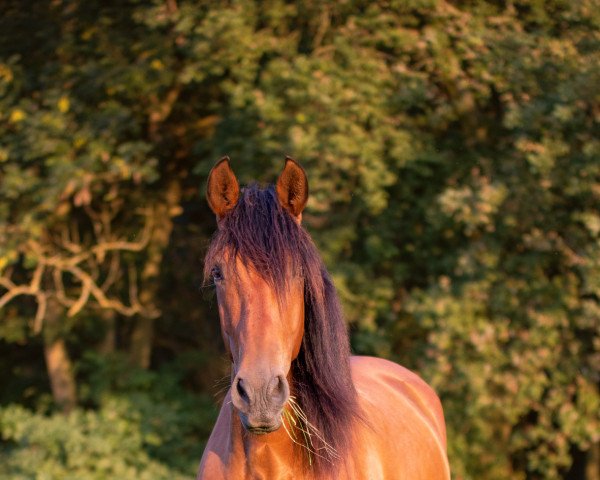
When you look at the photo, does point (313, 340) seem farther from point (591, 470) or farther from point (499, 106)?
point (591, 470)

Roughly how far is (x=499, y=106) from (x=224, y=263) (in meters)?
6.88

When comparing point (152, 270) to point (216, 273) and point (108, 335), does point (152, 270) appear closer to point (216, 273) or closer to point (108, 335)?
point (108, 335)

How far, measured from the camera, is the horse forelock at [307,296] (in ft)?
8.63

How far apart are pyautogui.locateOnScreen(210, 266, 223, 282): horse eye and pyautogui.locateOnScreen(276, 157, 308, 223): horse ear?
290 millimetres

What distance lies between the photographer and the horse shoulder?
3244mm

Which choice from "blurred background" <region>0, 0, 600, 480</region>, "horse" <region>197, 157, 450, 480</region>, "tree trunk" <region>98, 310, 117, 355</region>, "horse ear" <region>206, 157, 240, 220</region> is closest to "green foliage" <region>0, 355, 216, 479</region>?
"blurred background" <region>0, 0, 600, 480</region>

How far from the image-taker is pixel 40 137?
8547 millimetres

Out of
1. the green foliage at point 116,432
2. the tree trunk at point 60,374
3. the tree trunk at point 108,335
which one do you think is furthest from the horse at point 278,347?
the tree trunk at point 108,335

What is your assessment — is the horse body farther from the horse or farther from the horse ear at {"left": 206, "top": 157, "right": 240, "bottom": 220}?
the horse ear at {"left": 206, "top": 157, "right": 240, "bottom": 220}

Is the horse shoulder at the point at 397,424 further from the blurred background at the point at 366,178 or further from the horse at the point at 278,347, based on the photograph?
the blurred background at the point at 366,178

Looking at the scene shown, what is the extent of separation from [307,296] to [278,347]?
316 millimetres

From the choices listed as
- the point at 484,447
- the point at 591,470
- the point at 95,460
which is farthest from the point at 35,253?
the point at 591,470

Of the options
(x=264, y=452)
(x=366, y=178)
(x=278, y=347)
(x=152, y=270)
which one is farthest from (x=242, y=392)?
(x=152, y=270)

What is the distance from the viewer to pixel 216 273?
8.81 ft
